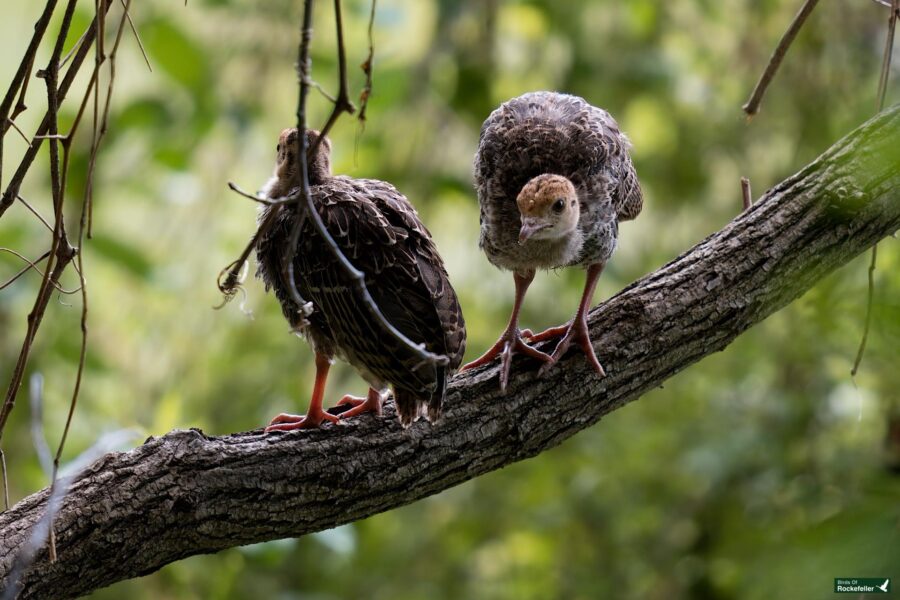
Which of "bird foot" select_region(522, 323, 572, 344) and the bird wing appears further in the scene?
"bird foot" select_region(522, 323, 572, 344)

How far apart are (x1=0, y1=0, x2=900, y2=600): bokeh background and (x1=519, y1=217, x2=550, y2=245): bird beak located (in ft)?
5.61

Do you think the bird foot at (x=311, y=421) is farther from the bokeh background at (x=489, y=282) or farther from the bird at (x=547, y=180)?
the bokeh background at (x=489, y=282)

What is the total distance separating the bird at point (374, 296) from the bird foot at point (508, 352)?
0.63 feet

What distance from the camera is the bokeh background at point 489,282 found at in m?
5.22

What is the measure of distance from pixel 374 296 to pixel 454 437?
1.76 ft

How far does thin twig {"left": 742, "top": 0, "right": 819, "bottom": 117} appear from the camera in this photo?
256cm

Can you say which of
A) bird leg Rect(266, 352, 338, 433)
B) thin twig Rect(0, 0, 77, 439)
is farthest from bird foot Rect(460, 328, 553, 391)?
thin twig Rect(0, 0, 77, 439)

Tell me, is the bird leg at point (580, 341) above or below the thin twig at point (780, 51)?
below

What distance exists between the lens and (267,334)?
5.91 meters

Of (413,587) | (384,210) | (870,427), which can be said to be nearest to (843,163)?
(384,210)

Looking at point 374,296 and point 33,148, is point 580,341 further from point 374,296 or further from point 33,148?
point 33,148

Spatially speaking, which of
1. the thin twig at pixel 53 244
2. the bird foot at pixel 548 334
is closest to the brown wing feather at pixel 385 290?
the bird foot at pixel 548 334

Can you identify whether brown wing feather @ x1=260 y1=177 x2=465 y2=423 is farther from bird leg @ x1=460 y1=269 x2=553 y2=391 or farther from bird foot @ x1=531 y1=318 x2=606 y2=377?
bird foot @ x1=531 y1=318 x2=606 y2=377

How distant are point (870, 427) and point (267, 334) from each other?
→ 3855 mm
